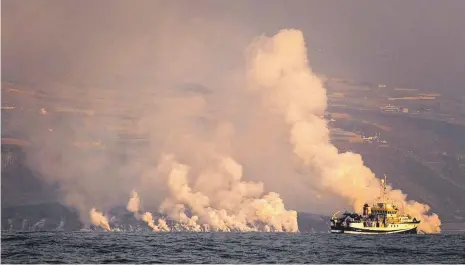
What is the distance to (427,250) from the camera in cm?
14725

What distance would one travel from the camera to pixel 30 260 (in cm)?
11769

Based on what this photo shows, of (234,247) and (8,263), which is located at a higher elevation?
(234,247)

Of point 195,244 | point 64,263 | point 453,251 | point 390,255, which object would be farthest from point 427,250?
point 64,263

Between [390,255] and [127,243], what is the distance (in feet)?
159

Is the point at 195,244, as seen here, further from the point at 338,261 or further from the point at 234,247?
the point at 338,261

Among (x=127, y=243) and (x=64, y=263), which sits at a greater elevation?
(x=127, y=243)

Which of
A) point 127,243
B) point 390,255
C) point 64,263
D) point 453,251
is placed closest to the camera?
point 64,263

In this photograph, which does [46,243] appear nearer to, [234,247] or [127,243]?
[127,243]

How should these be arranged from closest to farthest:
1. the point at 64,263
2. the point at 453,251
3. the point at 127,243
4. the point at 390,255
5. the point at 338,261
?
the point at 64,263 < the point at 338,261 < the point at 390,255 < the point at 453,251 < the point at 127,243

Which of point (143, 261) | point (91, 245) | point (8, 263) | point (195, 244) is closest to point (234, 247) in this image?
point (195, 244)

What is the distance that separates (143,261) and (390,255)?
40.6m

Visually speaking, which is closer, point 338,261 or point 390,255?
point 338,261

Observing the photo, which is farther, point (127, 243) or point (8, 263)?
point (127, 243)

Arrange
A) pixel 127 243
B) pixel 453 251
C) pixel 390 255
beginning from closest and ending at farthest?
pixel 390 255
pixel 453 251
pixel 127 243
